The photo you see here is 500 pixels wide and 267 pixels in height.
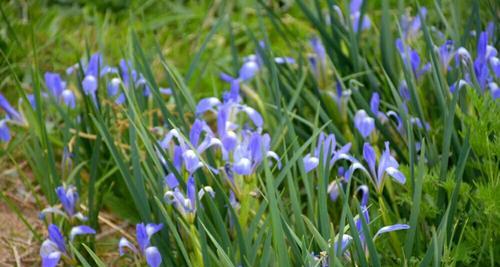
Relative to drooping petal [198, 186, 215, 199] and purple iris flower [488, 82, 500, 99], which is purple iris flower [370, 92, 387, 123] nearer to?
purple iris flower [488, 82, 500, 99]

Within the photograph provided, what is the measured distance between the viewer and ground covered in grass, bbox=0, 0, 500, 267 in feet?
6.24

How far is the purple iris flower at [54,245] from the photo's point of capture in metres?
2.09

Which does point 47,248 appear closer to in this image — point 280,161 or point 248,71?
point 280,161

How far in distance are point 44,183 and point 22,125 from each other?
32 centimetres

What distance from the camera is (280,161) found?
202 centimetres

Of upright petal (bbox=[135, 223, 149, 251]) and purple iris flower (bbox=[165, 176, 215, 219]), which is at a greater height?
purple iris flower (bbox=[165, 176, 215, 219])

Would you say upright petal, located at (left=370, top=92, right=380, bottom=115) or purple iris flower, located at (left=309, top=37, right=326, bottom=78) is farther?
purple iris flower, located at (left=309, top=37, right=326, bottom=78)

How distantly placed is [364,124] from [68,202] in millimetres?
793

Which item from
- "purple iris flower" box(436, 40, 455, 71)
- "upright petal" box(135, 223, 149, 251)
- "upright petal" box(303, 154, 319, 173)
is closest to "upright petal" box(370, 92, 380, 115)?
"purple iris flower" box(436, 40, 455, 71)

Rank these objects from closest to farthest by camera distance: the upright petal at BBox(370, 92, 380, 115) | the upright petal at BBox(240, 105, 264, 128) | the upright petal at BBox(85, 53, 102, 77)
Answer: the upright petal at BBox(240, 105, 264, 128), the upright petal at BBox(370, 92, 380, 115), the upright petal at BBox(85, 53, 102, 77)

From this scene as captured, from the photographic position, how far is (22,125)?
2.71 metres

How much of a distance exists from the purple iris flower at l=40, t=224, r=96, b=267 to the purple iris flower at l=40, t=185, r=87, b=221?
0.08m

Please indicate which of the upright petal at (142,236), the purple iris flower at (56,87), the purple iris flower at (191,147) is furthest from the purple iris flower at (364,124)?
the purple iris flower at (56,87)

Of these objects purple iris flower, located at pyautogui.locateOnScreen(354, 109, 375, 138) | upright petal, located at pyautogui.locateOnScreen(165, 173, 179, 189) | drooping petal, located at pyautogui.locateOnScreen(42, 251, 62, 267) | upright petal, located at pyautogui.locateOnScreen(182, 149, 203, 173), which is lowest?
drooping petal, located at pyautogui.locateOnScreen(42, 251, 62, 267)
